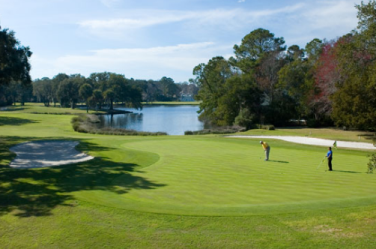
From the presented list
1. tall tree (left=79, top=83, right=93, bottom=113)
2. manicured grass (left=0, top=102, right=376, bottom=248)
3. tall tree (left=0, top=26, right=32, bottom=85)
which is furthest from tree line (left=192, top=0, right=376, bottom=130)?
tall tree (left=79, top=83, right=93, bottom=113)

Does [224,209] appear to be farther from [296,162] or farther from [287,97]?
[287,97]

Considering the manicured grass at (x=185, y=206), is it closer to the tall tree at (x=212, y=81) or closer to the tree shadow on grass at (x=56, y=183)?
the tree shadow on grass at (x=56, y=183)

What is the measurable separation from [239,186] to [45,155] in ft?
45.1

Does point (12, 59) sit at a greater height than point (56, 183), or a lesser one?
greater

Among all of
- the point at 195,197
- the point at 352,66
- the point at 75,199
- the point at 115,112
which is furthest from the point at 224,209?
the point at 115,112

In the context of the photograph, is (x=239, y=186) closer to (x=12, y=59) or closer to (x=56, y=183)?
(x=56, y=183)

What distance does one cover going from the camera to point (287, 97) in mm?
62469

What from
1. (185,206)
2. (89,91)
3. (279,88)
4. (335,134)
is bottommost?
(185,206)

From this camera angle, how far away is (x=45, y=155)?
2106 cm

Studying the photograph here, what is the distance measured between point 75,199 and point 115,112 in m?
112

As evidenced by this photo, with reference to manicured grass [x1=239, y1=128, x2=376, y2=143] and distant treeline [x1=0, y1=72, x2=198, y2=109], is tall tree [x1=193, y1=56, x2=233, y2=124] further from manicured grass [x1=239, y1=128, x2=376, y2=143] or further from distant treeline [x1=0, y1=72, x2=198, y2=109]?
distant treeline [x1=0, y1=72, x2=198, y2=109]

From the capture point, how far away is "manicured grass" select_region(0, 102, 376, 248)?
865 centimetres

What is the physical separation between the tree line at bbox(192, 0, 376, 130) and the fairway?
21603mm

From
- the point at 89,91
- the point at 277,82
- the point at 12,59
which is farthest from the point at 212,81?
the point at 89,91
